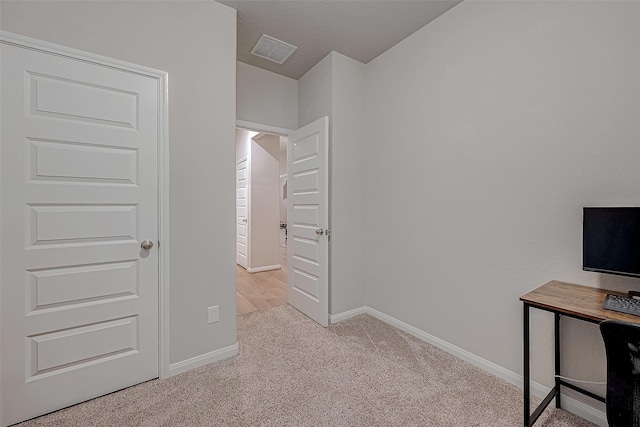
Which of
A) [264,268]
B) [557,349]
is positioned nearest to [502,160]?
[557,349]

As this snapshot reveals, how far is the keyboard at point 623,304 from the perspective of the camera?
119 cm

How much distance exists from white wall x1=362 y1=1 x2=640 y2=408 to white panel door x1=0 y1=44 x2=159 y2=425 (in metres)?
2.12

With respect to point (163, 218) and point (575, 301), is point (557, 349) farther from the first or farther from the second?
point (163, 218)

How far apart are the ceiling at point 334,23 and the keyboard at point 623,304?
7.39 feet

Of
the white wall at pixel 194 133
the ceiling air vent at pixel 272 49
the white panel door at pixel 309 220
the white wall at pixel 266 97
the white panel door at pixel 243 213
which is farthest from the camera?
the white panel door at pixel 243 213

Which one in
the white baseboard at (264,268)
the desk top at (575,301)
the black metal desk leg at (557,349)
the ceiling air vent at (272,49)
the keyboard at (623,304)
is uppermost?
the ceiling air vent at (272,49)

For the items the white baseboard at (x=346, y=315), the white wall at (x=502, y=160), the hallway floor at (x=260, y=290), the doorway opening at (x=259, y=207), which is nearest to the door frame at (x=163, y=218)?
the hallway floor at (x=260, y=290)

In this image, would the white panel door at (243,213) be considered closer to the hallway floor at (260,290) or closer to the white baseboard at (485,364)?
the hallway floor at (260,290)

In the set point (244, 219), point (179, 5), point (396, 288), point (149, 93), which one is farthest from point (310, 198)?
point (244, 219)

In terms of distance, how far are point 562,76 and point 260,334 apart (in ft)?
9.75

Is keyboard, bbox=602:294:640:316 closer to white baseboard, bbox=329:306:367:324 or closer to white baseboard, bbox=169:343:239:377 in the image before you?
white baseboard, bbox=329:306:367:324

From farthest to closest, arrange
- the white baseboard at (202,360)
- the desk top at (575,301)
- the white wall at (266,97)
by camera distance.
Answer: the white wall at (266,97) < the white baseboard at (202,360) < the desk top at (575,301)

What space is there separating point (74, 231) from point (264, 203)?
3605 millimetres

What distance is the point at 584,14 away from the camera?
1571 millimetres
